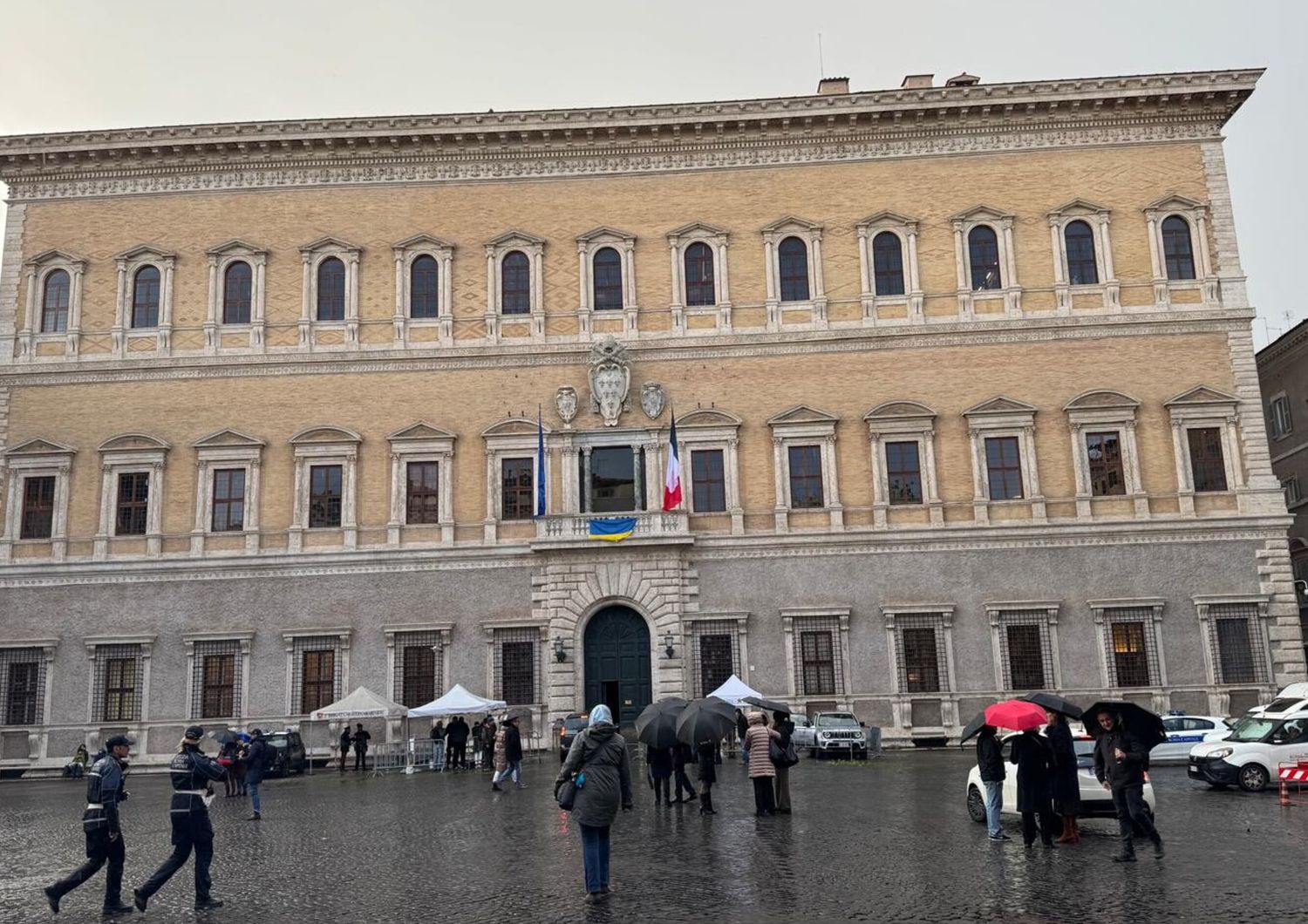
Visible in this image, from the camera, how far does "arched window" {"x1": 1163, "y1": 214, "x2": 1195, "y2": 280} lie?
31.6 meters

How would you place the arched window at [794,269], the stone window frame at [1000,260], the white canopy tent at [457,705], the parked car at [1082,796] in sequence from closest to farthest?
the parked car at [1082,796] < the white canopy tent at [457,705] < the stone window frame at [1000,260] < the arched window at [794,269]

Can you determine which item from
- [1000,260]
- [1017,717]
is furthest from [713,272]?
[1017,717]

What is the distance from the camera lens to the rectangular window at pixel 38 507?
3130 cm

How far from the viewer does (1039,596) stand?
29.9 m

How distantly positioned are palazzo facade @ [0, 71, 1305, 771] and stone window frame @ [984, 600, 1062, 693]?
109mm

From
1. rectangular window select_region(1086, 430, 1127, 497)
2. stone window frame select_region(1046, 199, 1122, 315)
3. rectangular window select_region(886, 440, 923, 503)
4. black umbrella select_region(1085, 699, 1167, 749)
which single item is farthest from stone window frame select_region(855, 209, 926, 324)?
black umbrella select_region(1085, 699, 1167, 749)

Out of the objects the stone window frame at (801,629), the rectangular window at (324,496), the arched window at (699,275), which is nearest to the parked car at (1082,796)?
the stone window frame at (801,629)

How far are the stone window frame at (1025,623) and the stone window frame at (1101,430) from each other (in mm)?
2677

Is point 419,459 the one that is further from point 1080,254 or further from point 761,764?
point 1080,254

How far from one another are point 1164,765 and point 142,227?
1157 inches

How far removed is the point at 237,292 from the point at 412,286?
4.87 meters

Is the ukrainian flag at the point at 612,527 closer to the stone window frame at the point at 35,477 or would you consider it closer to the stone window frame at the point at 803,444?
the stone window frame at the point at 803,444

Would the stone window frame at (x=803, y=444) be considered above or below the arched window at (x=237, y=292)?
below

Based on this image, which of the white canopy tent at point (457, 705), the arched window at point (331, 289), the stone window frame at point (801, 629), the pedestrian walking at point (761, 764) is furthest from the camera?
the arched window at point (331, 289)
